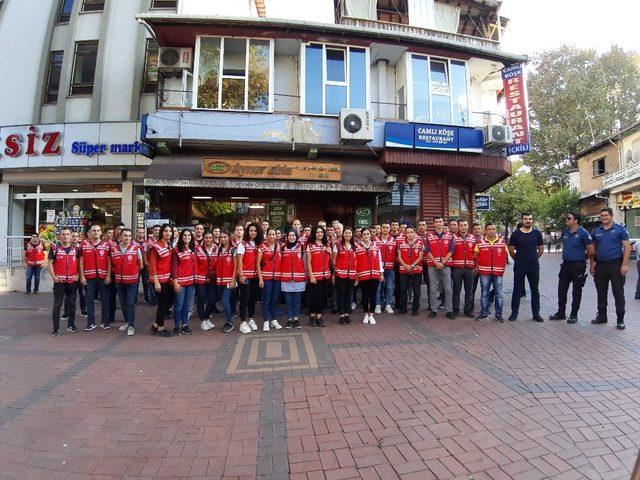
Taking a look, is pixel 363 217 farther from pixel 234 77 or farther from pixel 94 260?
pixel 94 260

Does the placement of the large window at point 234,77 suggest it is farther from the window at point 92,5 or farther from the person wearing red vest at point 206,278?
the window at point 92,5

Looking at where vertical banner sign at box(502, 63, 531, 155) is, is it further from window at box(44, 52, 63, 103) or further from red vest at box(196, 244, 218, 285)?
window at box(44, 52, 63, 103)

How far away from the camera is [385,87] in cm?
1310

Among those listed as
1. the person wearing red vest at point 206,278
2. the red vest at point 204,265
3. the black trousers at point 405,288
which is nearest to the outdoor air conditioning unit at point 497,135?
the black trousers at point 405,288

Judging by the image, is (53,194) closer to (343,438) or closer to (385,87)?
(385,87)

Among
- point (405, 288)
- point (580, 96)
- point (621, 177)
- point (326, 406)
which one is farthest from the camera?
point (580, 96)

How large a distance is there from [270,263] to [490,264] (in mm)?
4222

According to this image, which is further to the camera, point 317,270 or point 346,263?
point 346,263

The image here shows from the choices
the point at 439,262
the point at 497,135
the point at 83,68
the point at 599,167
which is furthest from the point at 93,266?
the point at 599,167

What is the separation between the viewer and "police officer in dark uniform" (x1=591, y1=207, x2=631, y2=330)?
21.2ft

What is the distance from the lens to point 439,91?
500 inches

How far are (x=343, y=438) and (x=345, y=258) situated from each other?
13.6 feet

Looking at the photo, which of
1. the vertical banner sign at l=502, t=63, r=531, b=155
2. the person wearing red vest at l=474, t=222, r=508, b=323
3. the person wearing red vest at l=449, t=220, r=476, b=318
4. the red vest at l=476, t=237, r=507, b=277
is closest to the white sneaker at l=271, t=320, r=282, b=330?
the person wearing red vest at l=449, t=220, r=476, b=318

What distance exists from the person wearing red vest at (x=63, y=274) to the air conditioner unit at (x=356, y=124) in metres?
7.53
